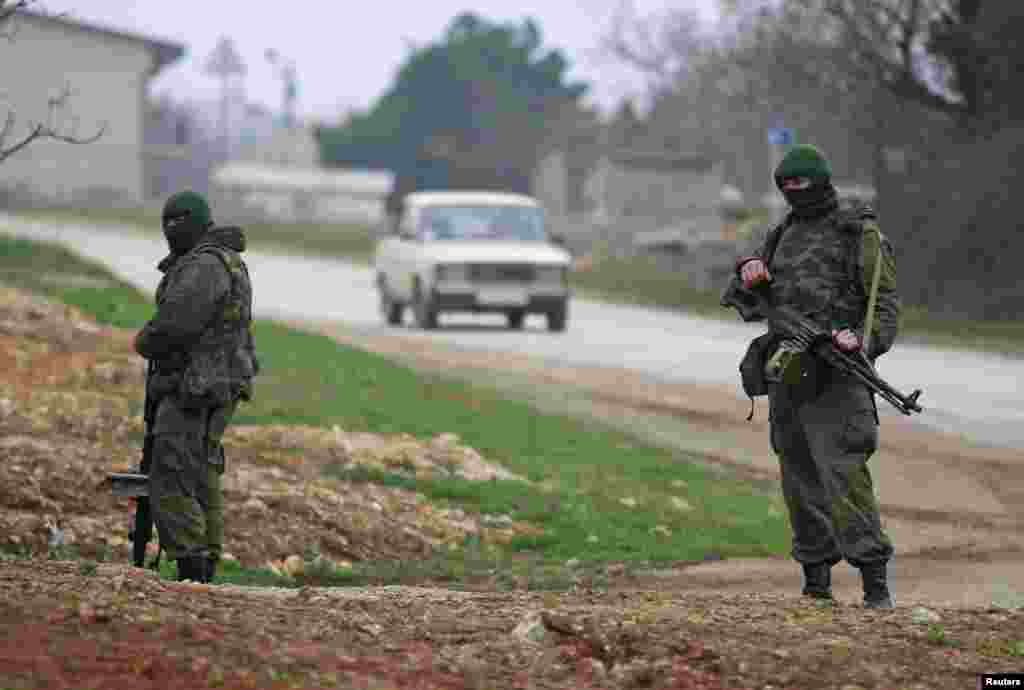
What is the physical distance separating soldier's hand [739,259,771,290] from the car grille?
68.9ft

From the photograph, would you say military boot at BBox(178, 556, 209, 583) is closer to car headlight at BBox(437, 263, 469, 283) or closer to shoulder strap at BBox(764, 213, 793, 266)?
shoulder strap at BBox(764, 213, 793, 266)

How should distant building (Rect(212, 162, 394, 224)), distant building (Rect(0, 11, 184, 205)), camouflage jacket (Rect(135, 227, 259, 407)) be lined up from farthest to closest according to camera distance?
distant building (Rect(212, 162, 394, 224)), distant building (Rect(0, 11, 184, 205)), camouflage jacket (Rect(135, 227, 259, 407))

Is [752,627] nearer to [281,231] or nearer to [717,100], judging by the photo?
[281,231]

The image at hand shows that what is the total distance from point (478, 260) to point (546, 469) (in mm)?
14462

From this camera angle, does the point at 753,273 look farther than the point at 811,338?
Yes

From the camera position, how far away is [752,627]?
7.64 m

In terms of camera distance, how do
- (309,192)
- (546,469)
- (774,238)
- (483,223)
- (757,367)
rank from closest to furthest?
(757,367) → (774,238) → (546,469) → (483,223) → (309,192)

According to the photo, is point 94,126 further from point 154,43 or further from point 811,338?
point 811,338

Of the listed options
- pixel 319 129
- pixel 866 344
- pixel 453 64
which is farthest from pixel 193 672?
pixel 319 129

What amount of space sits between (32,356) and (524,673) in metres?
12.5

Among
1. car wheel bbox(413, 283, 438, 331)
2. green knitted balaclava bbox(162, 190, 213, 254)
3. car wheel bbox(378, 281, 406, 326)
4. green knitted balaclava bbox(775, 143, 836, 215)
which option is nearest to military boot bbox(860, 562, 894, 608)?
green knitted balaclava bbox(775, 143, 836, 215)

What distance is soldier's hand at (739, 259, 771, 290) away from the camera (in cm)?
917

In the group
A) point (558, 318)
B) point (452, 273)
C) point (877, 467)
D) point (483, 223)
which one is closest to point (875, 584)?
point (877, 467)

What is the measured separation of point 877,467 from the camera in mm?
17125
